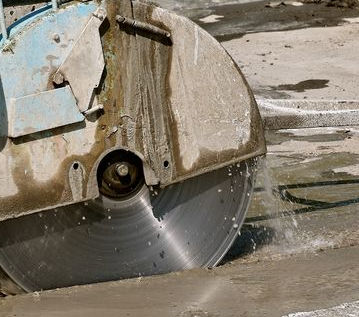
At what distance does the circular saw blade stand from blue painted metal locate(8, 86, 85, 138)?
46cm

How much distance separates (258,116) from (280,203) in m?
1.59

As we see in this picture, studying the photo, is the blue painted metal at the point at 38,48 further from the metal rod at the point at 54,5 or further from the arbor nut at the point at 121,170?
the arbor nut at the point at 121,170

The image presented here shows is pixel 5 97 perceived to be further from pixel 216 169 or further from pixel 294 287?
pixel 294 287

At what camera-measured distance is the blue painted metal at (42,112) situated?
4.91 meters

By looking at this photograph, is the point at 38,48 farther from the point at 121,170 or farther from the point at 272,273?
the point at 272,273

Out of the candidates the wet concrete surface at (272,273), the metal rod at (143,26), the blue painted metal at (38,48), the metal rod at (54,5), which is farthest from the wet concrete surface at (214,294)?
the metal rod at (54,5)

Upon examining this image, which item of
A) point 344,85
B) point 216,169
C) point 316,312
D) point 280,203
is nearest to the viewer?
point 316,312

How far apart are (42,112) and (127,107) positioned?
491 millimetres

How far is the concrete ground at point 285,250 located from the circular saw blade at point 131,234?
4.1 inches

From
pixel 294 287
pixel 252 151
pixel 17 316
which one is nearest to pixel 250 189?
pixel 252 151

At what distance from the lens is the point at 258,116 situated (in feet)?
18.5

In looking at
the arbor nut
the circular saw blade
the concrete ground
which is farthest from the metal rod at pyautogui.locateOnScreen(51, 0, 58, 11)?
the concrete ground

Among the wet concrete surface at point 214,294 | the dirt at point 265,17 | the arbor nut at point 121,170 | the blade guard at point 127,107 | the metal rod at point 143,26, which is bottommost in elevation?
the dirt at point 265,17

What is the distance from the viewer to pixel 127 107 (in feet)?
17.2
